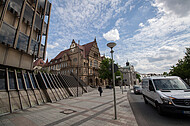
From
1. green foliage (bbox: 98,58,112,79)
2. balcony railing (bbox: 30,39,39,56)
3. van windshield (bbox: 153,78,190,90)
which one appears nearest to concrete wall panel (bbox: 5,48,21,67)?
balcony railing (bbox: 30,39,39,56)

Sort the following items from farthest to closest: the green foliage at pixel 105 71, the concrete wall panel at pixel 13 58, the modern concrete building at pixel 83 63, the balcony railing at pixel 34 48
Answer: the modern concrete building at pixel 83 63
the green foliage at pixel 105 71
the balcony railing at pixel 34 48
the concrete wall panel at pixel 13 58

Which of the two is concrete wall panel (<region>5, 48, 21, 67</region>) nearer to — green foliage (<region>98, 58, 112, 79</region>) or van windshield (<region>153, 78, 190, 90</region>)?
van windshield (<region>153, 78, 190, 90</region>)

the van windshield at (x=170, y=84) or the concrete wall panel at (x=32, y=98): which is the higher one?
the van windshield at (x=170, y=84)

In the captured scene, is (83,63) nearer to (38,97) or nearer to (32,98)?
(38,97)

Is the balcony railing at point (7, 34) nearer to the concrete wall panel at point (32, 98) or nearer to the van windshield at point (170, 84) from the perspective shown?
the concrete wall panel at point (32, 98)

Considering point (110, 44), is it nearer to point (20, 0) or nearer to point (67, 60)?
point (20, 0)

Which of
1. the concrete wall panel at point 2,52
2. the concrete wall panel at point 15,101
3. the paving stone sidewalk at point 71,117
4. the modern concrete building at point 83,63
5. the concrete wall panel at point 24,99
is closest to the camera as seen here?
the paving stone sidewalk at point 71,117

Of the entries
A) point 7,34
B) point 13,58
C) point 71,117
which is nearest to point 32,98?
point 13,58

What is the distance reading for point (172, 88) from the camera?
583cm

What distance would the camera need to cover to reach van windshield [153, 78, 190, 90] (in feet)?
19.2

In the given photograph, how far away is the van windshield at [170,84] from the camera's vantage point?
5.86 metres

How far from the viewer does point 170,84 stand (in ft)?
20.1

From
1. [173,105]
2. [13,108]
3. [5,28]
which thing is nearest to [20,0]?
[5,28]

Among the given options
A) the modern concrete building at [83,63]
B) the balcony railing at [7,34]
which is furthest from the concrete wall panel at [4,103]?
the modern concrete building at [83,63]
